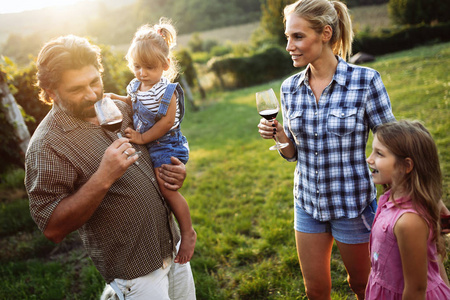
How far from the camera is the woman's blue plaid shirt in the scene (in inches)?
83.2

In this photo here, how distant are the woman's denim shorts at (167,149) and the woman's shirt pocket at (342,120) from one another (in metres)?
1.18

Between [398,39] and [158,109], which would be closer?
[158,109]

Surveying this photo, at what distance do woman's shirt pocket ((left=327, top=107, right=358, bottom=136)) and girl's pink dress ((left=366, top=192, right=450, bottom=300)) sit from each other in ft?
1.72

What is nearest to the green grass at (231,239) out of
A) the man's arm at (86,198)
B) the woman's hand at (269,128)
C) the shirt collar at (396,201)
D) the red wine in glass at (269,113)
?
the shirt collar at (396,201)

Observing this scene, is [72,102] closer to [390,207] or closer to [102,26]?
[390,207]

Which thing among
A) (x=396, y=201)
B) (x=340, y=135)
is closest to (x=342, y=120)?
(x=340, y=135)

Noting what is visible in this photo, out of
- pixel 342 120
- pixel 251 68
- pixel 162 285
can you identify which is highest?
pixel 342 120

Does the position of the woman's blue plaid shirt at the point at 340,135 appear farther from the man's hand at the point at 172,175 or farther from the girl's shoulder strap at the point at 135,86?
the girl's shoulder strap at the point at 135,86

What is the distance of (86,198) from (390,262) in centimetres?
183

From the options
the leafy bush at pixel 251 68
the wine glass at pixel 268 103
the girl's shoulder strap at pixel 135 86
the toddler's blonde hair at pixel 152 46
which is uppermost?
the toddler's blonde hair at pixel 152 46

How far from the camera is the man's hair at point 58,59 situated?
1.93 m

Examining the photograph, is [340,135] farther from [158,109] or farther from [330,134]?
[158,109]

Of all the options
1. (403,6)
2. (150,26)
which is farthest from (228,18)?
(150,26)

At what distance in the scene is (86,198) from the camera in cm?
177
